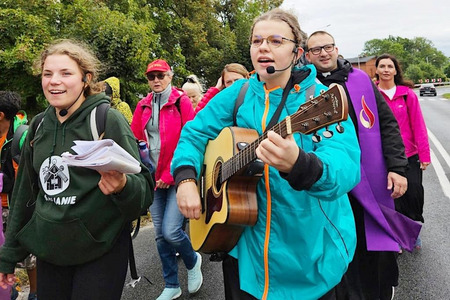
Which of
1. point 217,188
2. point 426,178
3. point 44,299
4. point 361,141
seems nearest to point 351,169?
point 217,188

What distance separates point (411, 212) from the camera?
3939mm

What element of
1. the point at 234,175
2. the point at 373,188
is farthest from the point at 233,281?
the point at 373,188

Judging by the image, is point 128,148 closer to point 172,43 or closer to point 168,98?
point 168,98

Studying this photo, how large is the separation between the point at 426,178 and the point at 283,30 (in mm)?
6748

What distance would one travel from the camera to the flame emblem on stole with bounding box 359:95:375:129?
279cm

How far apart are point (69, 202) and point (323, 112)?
1335 millimetres

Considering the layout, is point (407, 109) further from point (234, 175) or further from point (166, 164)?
point (234, 175)

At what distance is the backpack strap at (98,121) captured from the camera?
2100 millimetres

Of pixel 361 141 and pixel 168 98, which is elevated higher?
pixel 168 98

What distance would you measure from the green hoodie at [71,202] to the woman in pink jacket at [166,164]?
139cm

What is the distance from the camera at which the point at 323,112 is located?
1.37 meters

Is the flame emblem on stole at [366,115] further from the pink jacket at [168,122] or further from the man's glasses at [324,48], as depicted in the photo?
the pink jacket at [168,122]

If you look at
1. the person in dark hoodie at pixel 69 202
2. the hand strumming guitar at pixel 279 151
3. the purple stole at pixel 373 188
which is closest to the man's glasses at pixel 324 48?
the purple stole at pixel 373 188

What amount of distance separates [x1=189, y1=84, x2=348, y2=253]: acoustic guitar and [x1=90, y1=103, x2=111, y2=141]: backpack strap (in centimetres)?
56
